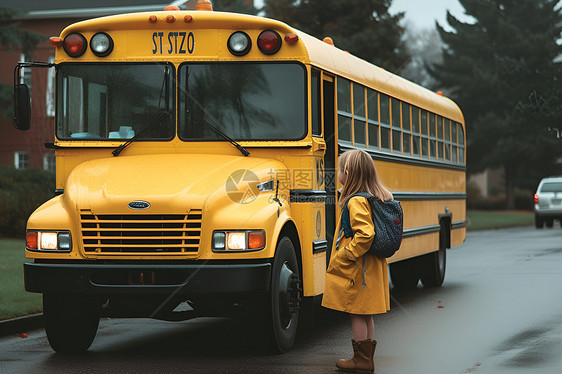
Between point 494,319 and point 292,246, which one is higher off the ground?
point 292,246

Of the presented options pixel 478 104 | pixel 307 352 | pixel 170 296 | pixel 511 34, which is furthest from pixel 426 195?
pixel 478 104

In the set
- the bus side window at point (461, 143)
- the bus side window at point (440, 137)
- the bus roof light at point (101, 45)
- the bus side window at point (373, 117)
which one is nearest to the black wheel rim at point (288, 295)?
the bus roof light at point (101, 45)

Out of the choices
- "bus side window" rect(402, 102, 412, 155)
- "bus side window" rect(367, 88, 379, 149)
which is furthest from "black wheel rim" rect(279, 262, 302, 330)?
"bus side window" rect(402, 102, 412, 155)

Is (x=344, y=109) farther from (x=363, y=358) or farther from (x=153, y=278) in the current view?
(x=363, y=358)

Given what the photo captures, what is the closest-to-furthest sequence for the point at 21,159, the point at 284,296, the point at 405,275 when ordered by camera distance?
the point at 284,296, the point at 405,275, the point at 21,159

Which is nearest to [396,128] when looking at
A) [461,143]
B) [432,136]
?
[432,136]

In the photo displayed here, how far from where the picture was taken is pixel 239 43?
8.80m

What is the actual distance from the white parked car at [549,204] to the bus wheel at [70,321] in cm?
2894

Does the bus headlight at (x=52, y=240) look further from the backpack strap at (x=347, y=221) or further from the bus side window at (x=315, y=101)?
the bus side window at (x=315, y=101)

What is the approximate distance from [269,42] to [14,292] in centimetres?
506

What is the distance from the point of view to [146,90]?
8812mm

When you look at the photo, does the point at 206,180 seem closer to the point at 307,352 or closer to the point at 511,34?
the point at 307,352

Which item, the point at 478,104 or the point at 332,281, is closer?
the point at 332,281

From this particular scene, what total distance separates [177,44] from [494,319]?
14.3 feet
